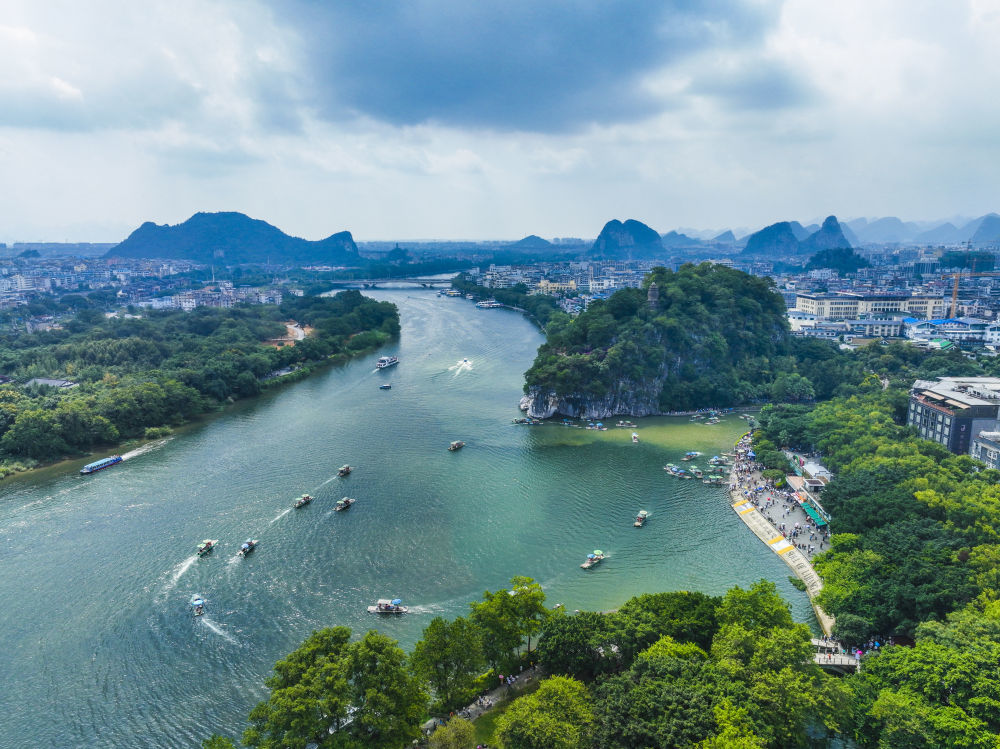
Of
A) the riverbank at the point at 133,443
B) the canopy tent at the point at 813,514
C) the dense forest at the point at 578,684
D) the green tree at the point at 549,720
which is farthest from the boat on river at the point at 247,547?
the canopy tent at the point at 813,514

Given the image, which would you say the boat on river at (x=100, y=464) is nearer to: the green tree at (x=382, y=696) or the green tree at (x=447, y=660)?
the green tree at (x=382, y=696)

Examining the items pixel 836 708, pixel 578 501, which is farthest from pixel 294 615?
pixel 836 708

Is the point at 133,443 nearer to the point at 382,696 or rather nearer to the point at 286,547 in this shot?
the point at 286,547

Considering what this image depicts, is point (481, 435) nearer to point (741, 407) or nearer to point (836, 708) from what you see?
point (741, 407)

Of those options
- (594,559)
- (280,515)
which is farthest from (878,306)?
(280,515)

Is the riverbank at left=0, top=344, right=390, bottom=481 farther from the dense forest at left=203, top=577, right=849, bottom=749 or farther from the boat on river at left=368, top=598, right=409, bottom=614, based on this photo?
the dense forest at left=203, top=577, right=849, bottom=749

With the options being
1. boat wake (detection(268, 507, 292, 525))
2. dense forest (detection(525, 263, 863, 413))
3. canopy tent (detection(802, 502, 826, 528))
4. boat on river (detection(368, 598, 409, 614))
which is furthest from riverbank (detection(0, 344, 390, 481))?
canopy tent (detection(802, 502, 826, 528))

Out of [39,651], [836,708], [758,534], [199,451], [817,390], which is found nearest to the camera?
[836,708]
